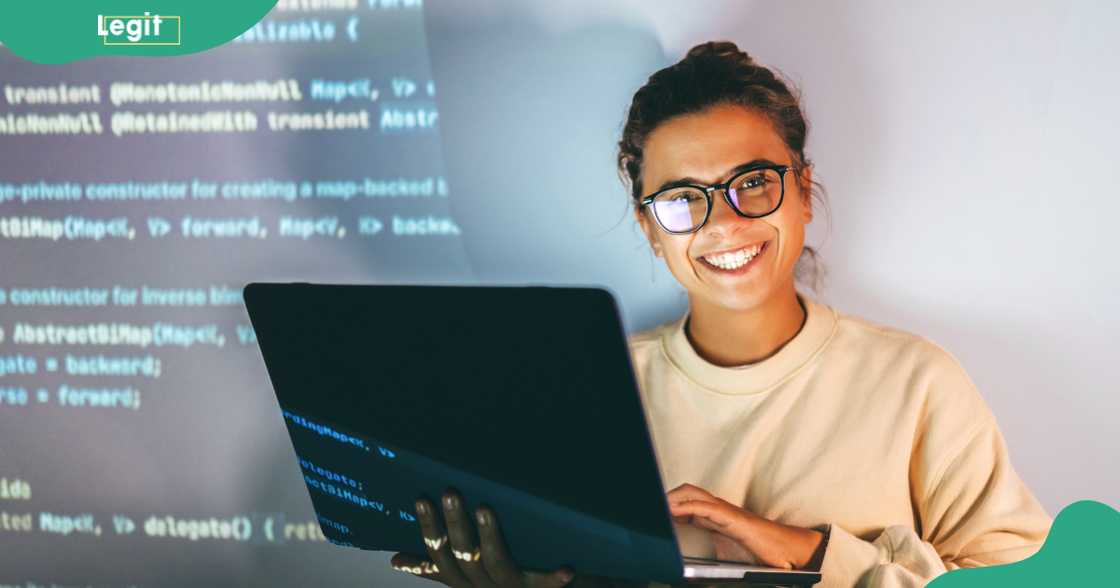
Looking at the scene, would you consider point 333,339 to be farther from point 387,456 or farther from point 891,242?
point 891,242

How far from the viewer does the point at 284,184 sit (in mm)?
1965

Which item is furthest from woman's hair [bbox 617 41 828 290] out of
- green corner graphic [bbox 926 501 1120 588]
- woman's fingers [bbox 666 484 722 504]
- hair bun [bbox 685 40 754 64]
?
green corner graphic [bbox 926 501 1120 588]

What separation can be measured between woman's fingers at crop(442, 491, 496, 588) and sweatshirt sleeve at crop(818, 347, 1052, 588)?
642mm

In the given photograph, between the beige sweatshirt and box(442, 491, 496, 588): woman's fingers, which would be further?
the beige sweatshirt

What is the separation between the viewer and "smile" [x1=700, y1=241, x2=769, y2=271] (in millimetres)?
1676

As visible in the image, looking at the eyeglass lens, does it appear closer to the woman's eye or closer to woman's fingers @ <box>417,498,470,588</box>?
the woman's eye

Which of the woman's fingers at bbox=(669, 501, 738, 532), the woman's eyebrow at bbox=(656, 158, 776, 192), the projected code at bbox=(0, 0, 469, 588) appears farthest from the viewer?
the projected code at bbox=(0, 0, 469, 588)

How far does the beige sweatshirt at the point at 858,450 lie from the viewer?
1.62 m

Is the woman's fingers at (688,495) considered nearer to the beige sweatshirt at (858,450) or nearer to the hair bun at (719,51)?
the beige sweatshirt at (858,450)

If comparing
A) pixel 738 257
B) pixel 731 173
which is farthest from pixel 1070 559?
pixel 731 173

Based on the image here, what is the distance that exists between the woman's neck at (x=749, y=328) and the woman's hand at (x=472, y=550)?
2.13ft

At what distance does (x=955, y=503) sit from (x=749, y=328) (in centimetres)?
46

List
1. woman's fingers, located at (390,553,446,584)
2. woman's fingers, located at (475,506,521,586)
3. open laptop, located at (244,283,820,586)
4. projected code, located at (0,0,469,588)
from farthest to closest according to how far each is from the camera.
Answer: projected code, located at (0,0,469,588), woman's fingers, located at (390,553,446,584), woman's fingers, located at (475,506,521,586), open laptop, located at (244,283,820,586)

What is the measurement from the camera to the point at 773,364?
5.64ft
